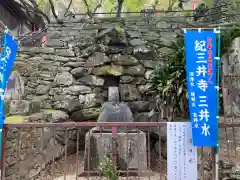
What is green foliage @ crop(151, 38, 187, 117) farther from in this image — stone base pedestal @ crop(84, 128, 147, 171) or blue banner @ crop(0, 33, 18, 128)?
blue banner @ crop(0, 33, 18, 128)

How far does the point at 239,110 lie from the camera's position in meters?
5.17

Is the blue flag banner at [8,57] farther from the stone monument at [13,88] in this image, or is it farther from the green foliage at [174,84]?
the green foliage at [174,84]

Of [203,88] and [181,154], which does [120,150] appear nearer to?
[181,154]

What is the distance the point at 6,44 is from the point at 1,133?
1228 millimetres

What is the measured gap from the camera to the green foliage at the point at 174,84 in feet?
18.3

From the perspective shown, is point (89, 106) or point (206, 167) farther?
point (89, 106)

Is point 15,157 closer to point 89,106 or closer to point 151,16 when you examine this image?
point 89,106

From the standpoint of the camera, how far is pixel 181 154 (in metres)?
3.10

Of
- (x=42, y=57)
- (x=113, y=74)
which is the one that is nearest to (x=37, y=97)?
(x=42, y=57)

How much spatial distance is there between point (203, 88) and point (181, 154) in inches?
36.3

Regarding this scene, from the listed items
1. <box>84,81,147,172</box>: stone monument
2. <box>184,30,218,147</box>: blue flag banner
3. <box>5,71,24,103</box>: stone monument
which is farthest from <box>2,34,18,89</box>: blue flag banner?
<box>184,30,218,147</box>: blue flag banner

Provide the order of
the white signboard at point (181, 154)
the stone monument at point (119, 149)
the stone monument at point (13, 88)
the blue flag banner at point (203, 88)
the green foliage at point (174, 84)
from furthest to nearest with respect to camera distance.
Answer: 1. the green foliage at point (174, 84)
2. the stone monument at point (119, 149)
3. the stone monument at point (13, 88)
4. the white signboard at point (181, 154)
5. the blue flag banner at point (203, 88)

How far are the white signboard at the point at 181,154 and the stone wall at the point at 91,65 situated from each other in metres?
3.80

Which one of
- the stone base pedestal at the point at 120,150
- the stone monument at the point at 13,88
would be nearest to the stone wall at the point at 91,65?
the stone monument at the point at 13,88
